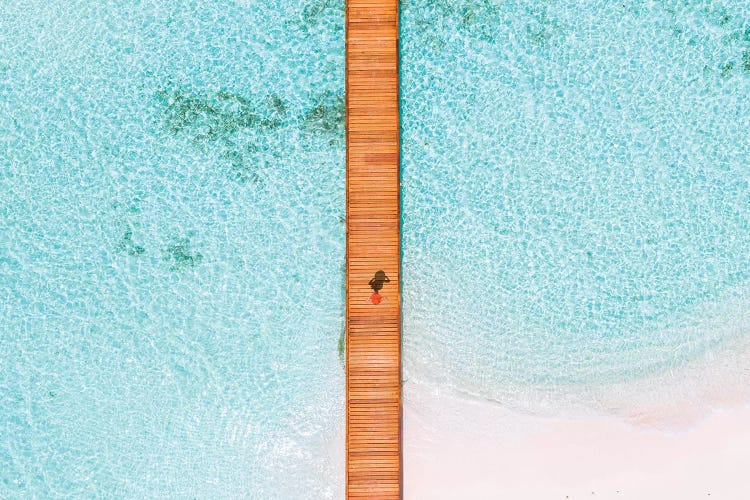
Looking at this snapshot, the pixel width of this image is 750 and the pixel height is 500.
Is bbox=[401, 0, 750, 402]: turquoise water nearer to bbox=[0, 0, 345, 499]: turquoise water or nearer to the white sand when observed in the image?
the white sand

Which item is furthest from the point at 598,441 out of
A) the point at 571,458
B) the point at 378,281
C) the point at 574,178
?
the point at 378,281

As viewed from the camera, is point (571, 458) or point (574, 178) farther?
point (574, 178)

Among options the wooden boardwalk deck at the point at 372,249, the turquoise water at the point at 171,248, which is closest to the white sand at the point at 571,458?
the wooden boardwalk deck at the point at 372,249

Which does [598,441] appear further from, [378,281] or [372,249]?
[372,249]

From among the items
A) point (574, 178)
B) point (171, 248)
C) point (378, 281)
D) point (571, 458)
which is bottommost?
point (571, 458)

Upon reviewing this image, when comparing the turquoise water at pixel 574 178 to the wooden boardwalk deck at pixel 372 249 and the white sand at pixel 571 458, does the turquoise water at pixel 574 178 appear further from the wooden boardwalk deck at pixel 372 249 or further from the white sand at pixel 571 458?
the white sand at pixel 571 458
